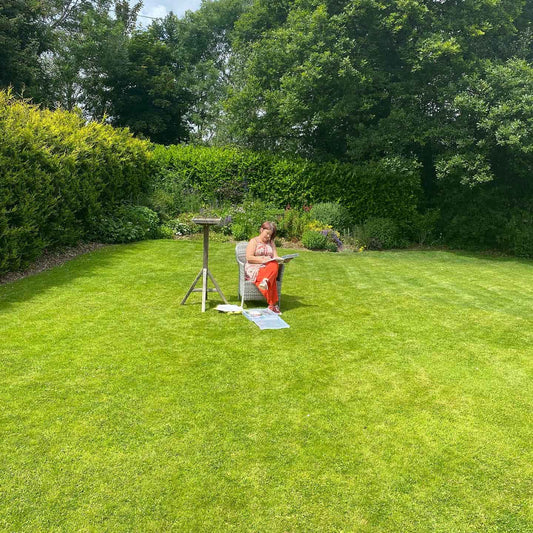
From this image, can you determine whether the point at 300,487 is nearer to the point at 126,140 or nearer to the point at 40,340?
the point at 40,340

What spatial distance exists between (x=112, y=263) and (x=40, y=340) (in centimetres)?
395

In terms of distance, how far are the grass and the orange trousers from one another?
1.08ft

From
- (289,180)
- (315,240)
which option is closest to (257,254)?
(315,240)

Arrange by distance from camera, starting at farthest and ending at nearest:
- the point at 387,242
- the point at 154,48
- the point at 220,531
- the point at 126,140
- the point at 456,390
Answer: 1. the point at 154,48
2. the point at 387,242
3. the point at 126,140
4. the point at 456,390
5. the point at 220,531

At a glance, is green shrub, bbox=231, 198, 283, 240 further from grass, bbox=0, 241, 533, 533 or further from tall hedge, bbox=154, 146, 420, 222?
grass, bbox=0, 241, 533, 533

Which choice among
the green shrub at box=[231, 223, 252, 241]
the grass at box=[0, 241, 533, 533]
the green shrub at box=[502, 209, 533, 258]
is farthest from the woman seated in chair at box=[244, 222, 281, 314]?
the green shrub at box=[502, 209, 533, 258]

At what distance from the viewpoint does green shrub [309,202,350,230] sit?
1349cm

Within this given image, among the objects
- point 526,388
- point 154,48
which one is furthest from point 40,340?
point 154,48

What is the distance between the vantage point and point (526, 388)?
13.0 feet

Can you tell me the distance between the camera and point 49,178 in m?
7.62

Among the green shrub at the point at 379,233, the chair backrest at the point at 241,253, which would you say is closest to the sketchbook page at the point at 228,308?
the chair backrest at the point at 241,253

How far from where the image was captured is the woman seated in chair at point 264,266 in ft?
19.6

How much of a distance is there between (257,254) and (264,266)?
11.2 inches

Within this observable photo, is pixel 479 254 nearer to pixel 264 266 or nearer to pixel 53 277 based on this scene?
pixel 264 266
